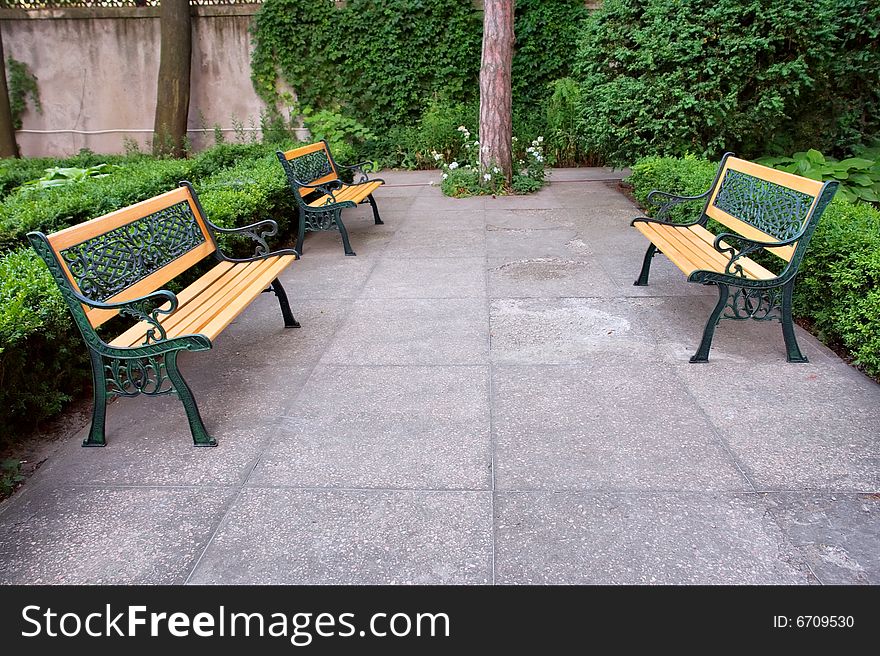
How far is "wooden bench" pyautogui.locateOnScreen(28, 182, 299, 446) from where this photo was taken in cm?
313

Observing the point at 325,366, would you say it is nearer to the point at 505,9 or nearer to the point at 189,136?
the point at 505,9

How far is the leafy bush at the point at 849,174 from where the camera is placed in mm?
6846

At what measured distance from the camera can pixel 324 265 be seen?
6504mm

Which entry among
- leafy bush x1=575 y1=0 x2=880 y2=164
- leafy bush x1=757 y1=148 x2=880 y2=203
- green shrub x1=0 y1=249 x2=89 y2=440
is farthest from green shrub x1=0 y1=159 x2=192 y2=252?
leafy bush x1=757 y1=148 x2=880 y2=203

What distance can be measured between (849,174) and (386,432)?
23.4 feet

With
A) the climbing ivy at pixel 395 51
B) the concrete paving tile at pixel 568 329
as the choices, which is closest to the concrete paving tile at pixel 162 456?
the concrete paving tile at pixel 568 329

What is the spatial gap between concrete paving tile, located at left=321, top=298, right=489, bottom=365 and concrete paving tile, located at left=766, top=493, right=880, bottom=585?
2005 millimetres

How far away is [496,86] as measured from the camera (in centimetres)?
952

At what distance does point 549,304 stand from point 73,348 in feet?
11.0

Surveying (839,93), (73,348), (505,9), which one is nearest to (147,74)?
(505,9)

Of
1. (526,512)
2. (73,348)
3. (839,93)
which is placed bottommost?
(526,512)

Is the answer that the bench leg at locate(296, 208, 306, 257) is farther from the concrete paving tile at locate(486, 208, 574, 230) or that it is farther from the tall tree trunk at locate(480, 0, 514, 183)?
the tall tree trunk at locate(480, 0, 514, 183)

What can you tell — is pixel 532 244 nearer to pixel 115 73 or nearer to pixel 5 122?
pixel 115 73

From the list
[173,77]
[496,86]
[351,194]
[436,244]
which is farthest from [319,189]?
[173,77]
